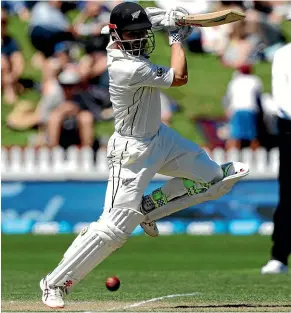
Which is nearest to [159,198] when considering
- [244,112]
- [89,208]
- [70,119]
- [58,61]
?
[89,208]

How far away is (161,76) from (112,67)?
1.13 feet

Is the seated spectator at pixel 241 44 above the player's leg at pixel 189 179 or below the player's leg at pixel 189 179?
below

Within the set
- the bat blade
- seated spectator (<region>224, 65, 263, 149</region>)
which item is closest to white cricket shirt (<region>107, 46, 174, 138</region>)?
the bat blade

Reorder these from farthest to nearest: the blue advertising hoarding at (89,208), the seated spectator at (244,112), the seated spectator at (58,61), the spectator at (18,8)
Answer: the spectator at (18,8), the seated spectator at (58,61), the seated spectator at (244,112), the blue advertising hoarding at (89,208)

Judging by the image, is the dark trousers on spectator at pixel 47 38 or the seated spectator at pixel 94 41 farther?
the dark trousers on spectator at pixel 47 38

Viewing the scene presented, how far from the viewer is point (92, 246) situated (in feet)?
24.7

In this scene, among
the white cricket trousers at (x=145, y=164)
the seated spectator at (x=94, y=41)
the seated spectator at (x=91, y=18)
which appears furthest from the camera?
the seated spectator at (x=91, y=18)

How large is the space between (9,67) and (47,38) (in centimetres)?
79

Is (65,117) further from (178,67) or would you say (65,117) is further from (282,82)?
(178,67)

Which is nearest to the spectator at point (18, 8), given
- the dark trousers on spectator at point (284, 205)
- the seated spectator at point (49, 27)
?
the seated spectator at point (49, 27)

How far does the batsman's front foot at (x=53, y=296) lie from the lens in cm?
750

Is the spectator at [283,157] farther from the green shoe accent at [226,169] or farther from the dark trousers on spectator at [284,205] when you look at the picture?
the green shoe accent at [226,169]

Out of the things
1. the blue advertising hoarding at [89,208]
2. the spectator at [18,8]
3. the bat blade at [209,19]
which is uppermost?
the bat blade at [209,19]

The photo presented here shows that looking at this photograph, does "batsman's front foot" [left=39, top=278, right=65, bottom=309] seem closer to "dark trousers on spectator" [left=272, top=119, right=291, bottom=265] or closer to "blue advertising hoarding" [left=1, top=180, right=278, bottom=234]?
"dark trousers on spectator" [left=272, top=119, right=291, bottom=265]
